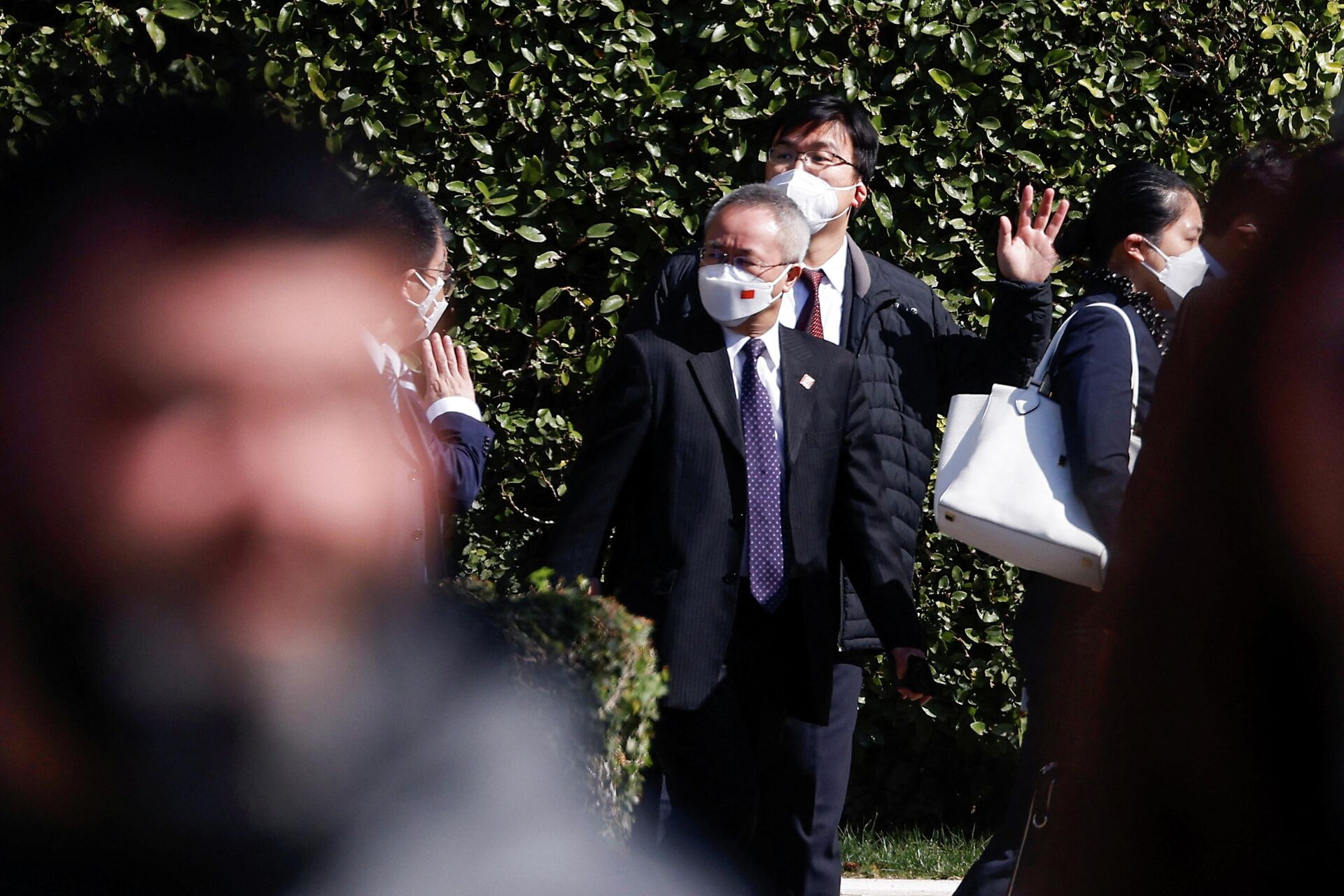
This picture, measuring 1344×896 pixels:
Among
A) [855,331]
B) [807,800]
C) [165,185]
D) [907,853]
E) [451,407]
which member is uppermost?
[165,185]

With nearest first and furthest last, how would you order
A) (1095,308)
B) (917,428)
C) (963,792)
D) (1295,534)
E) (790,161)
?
(1295,534), (1095,308), (917,428), (790,161), (963,792)

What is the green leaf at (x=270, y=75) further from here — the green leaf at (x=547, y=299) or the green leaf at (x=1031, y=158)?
the green leaf at (x=1031, y=158)

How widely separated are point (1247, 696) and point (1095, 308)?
235cm

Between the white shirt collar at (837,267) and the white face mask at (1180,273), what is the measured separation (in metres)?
0.85

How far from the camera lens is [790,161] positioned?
4.22m

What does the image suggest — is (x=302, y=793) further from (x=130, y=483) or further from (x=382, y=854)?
(x=130, y=483)

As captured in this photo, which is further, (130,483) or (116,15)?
(116,15)

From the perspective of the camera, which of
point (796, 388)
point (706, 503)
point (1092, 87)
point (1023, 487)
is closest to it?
point (1023, 487)

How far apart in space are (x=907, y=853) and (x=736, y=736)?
1.77 metres

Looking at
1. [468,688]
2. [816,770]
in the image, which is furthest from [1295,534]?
[816,770]

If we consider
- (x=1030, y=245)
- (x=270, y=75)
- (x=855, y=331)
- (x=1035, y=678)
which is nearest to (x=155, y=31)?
(x=855, y=331)

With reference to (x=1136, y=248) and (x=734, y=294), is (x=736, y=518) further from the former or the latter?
(x=1136, y=248)

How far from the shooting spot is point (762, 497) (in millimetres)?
3471

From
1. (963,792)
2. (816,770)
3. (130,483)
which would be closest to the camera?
(130,483)
